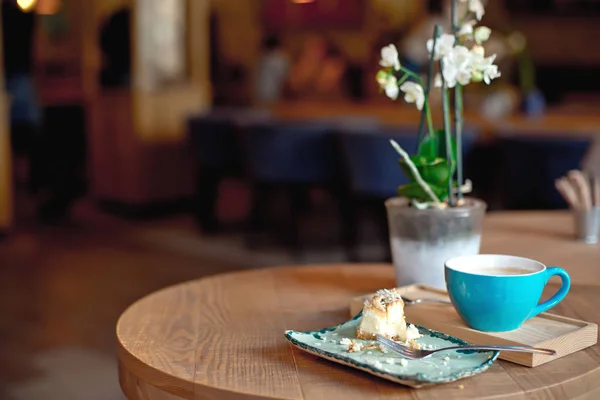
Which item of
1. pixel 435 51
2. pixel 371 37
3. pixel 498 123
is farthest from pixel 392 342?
pixel 371 37

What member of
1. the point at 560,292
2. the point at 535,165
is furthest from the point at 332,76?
the point at 560,292

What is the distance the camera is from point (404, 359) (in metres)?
1.05

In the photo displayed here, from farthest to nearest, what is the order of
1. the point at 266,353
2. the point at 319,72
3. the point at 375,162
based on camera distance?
1. the point at 319,72
2. the point at 375,162
3. the point at 266,353

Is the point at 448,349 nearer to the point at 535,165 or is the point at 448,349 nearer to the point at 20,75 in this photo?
the point at 535,165

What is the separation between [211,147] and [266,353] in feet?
15.9

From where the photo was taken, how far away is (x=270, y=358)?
1131 mm

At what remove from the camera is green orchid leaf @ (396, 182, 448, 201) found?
141 cm

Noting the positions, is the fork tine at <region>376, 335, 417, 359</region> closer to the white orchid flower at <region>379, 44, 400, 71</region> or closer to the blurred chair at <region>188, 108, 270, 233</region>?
the white orchid flower at <region>379, 44, 400, 71</region>

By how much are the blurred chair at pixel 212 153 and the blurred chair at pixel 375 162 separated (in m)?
1.09

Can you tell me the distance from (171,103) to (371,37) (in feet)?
12.8

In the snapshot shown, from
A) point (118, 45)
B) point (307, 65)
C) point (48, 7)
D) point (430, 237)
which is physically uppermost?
point (48, 7)

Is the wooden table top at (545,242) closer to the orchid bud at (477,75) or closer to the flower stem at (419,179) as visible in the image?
the flower stem at (419,179)

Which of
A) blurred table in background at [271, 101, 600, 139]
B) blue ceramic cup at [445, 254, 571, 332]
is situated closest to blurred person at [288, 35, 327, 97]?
blurred table in background at [271, 101, 600, 139]

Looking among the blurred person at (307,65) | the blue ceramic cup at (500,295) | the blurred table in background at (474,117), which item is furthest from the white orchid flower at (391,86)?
the blurred person at (307,65)
